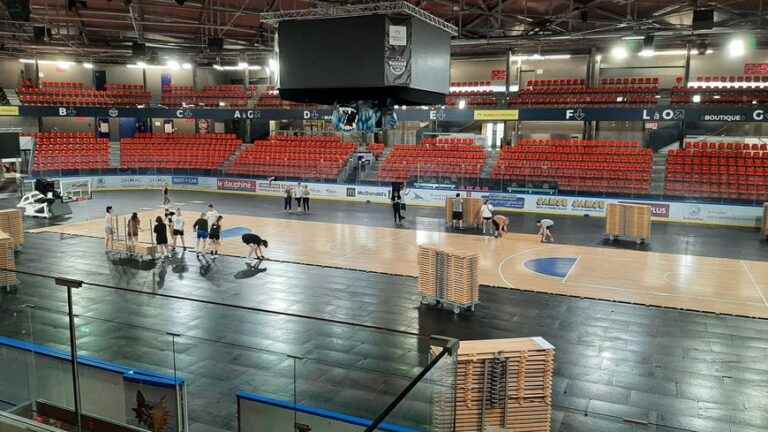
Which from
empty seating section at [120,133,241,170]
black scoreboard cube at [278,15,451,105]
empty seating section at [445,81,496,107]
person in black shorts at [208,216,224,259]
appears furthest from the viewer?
empty seating section at [120,133,241,170]

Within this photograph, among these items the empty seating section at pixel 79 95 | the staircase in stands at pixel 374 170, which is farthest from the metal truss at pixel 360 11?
the empty seating section at pixel 79 95

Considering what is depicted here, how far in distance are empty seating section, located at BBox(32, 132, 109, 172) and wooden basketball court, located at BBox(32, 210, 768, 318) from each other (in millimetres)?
13200

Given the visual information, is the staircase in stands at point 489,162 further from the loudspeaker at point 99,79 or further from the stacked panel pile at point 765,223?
the loudspeaker at point 99,79

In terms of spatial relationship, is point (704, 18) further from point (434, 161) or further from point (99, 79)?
point (99, 79)

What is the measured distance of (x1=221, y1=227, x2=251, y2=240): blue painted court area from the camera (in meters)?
20.9

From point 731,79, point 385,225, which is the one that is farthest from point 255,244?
point 731,79

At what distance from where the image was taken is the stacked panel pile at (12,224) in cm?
1719

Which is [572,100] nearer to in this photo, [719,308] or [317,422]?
[719,308]

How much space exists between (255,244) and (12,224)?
785 centimetres

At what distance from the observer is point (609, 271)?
632 inches

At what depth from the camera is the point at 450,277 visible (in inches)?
490

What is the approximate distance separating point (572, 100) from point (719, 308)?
21378 millimetres

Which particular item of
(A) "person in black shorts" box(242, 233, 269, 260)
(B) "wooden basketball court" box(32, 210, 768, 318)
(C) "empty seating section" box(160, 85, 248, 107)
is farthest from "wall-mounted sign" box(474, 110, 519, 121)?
(A) "person in black shorts" box(242, 233, 269, 260)

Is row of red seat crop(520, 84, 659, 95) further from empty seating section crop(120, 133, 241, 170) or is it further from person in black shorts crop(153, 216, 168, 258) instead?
person in black shorts crop(153, 216, 168, 258)
